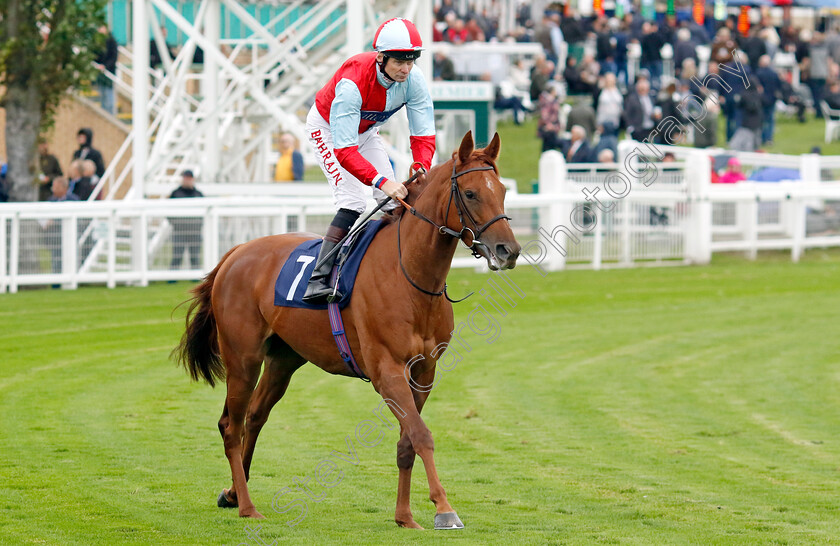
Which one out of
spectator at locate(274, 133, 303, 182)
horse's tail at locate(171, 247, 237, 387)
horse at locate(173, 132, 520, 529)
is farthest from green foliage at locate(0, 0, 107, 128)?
horse at locate(173, 132, 520, 529)

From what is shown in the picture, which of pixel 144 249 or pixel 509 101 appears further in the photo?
pixel 509 101

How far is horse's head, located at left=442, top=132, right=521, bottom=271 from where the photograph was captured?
16.8ft

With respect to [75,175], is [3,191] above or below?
below

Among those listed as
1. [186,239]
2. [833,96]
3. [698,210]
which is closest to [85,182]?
[186,239]

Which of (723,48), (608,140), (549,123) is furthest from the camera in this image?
(723,48)

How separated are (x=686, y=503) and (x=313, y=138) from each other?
2.63m

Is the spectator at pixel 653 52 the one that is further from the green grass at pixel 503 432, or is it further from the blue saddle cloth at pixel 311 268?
the blue saddle cloth at pixel 311 268

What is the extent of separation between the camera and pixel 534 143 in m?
24.9

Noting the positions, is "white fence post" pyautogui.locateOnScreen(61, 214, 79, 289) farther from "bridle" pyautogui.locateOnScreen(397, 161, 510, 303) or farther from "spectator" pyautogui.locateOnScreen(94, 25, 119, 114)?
"bridle" pyautogui.locateOnScreen(397, 161, 510, 303)

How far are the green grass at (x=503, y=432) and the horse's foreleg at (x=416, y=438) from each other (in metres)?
0.13

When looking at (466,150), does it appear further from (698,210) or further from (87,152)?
(87,152)

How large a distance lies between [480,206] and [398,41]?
0.94 meters

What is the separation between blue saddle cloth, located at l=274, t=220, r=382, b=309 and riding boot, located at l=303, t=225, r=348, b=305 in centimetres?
3

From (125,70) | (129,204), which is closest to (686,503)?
(129,204)
